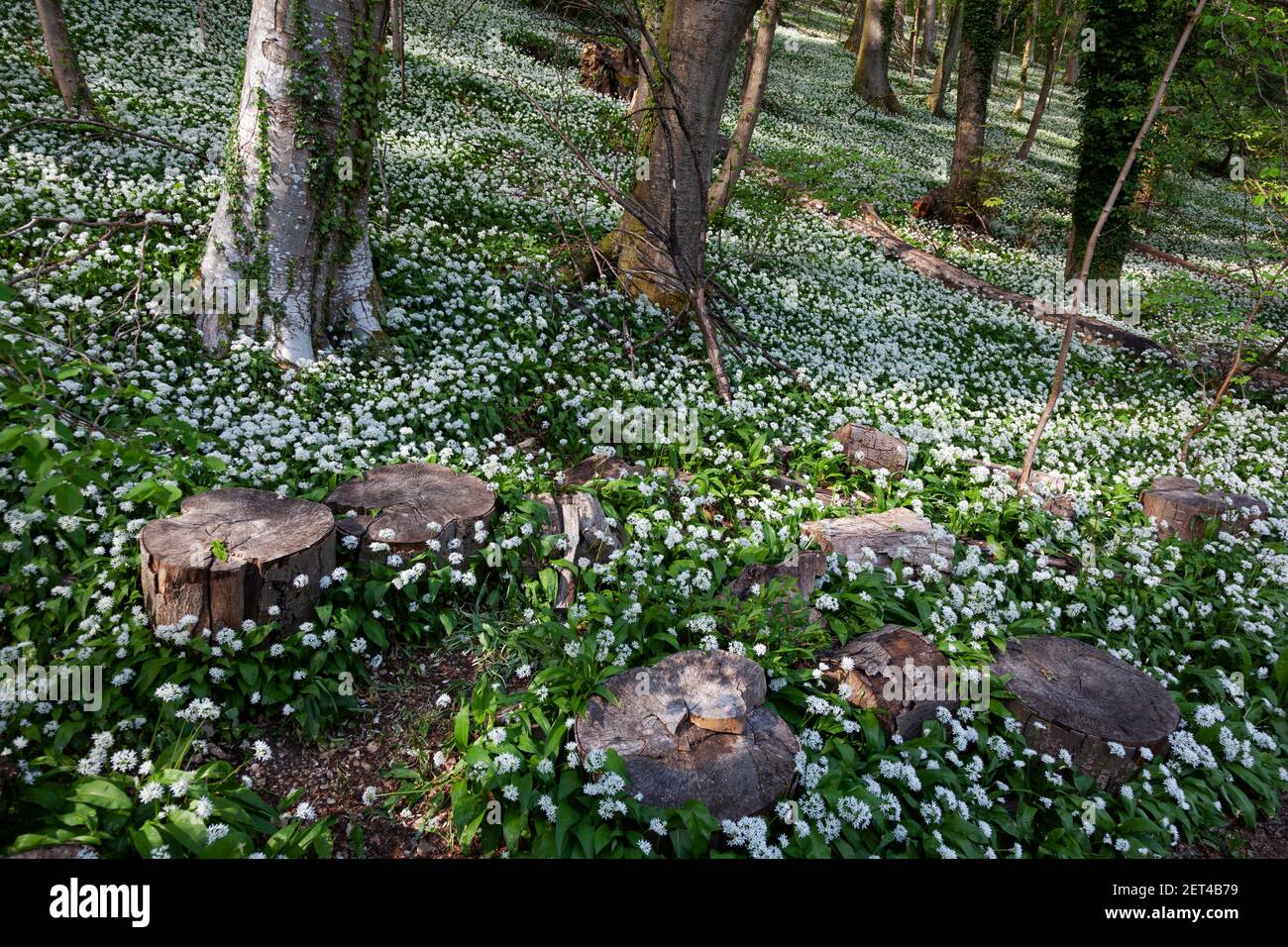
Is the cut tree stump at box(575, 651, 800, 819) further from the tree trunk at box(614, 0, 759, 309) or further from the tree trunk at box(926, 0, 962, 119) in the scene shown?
the tree trunk at box(926, 0, 962, 119)

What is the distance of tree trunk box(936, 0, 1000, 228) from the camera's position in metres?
18.1

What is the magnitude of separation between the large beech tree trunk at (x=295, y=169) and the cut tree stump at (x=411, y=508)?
6.72 ft

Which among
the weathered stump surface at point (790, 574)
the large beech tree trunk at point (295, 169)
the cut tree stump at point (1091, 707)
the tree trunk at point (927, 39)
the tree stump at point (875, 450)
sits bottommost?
the cut tree stump at point (1091, 707)

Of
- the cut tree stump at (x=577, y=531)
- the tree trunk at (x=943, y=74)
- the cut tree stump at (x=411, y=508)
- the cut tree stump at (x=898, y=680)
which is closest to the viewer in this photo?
the cut tree stump at (x=898, y=680)

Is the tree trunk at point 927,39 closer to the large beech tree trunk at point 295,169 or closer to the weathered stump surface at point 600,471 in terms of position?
the large beech tree trunk at point 295,169

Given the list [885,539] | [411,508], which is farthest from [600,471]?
[885,539]

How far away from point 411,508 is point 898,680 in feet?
10.2

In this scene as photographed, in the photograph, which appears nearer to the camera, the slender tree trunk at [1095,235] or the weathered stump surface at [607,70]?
the slender tree trunk at [1095,235]

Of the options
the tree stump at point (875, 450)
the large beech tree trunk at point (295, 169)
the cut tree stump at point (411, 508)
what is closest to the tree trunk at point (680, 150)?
the tree stump at point (875, 450)

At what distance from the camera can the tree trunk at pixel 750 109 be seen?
1127 centimetres

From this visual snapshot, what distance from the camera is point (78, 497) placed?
2279mm

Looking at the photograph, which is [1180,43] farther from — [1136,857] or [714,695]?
[714,695]

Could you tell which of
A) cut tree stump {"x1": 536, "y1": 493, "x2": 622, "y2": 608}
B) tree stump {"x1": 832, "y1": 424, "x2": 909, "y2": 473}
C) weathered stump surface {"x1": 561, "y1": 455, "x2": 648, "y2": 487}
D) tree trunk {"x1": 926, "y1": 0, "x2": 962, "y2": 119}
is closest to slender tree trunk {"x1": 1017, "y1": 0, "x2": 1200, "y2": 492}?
tree stump {"x1": 832, "y1": 424, "x2": 909, "y2": 473}

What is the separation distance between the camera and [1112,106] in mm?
14398
